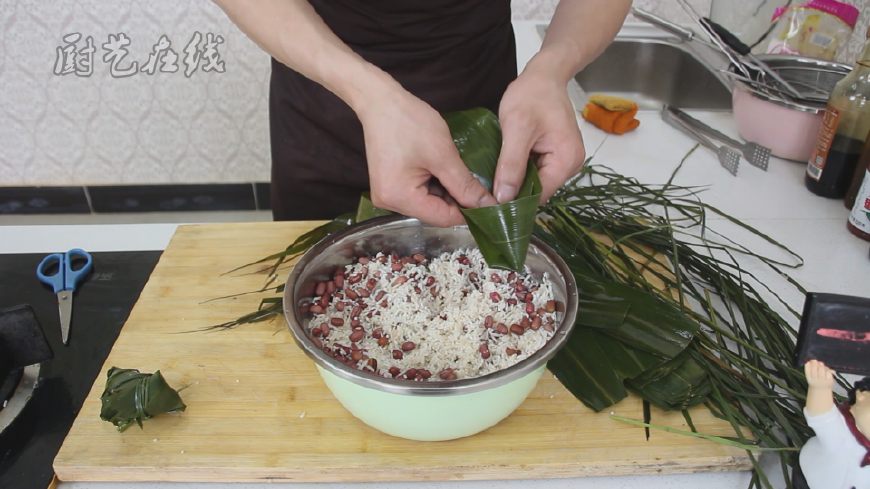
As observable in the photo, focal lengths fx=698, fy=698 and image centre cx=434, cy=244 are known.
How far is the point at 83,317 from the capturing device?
3.91ft

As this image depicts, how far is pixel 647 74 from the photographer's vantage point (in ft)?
7.24

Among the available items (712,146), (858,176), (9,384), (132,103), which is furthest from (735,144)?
(132,103)

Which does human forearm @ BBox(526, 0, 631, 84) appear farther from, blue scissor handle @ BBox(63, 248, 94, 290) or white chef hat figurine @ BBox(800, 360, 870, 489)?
blue scissor handle @ BBox(63, 248, 94, 290)

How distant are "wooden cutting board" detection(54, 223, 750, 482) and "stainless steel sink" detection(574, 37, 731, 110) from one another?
4.66ft

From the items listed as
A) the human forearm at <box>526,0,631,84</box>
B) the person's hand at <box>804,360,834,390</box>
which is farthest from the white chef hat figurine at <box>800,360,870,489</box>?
the human forearm at <box>526,0,631,84</box>

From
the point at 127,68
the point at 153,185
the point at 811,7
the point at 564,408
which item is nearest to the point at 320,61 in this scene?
the point at 564,408

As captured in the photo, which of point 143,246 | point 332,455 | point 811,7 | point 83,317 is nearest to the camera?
point 332,455

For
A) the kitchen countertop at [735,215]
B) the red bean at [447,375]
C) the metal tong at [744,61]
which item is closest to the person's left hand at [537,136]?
the red bean at [447,375]

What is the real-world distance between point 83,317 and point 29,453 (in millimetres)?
304

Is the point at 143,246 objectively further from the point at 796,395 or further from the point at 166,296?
the point at 796,395

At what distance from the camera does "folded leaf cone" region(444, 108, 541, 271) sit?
3.05 ft

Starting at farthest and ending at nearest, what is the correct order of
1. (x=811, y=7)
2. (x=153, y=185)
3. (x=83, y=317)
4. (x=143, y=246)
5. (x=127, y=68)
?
(x=153, y=185) → (x=127, y=68) → (x=811, y=7) → (x=143, y=246) → (x=83, y=317)

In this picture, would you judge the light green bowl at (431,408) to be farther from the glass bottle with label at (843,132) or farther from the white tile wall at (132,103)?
the white tile wall at (132,103)

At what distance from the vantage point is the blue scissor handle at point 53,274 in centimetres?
123
